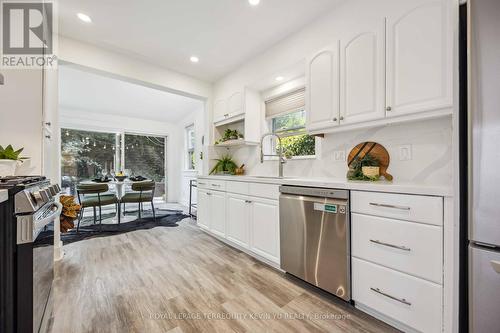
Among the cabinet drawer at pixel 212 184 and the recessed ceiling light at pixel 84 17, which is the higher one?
the recessed ceiling light at pixel 84 17

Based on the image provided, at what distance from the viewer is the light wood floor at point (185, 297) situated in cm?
139

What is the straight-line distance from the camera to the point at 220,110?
11.7 feet

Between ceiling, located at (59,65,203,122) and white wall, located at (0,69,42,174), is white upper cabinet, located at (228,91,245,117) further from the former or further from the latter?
white wall, located at (0,69,42,174)

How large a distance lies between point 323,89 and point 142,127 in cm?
539

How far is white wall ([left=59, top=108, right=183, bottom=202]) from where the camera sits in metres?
4.94

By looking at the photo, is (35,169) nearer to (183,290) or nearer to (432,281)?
(183,290)

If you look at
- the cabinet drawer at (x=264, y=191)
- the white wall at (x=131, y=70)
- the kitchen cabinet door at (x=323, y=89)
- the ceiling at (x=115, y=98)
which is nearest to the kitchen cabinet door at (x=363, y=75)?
the kitchen cabinet door at (x=323, y=89)

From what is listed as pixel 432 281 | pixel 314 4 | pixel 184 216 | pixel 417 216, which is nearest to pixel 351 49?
pixel 314 4

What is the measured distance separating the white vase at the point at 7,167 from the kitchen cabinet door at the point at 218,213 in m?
1.97

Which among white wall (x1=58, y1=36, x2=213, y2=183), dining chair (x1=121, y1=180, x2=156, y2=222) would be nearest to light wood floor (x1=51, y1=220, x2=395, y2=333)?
dining chair (x1=121, y1=180, x2=156, y2=222)

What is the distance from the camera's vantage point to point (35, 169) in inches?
72.6

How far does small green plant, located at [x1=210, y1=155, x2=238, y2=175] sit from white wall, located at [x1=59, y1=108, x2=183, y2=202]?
10.1 feet

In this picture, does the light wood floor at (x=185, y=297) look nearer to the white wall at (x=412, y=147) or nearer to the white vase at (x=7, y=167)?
the white vase at (x=7, y=167)

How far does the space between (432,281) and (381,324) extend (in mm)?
479
